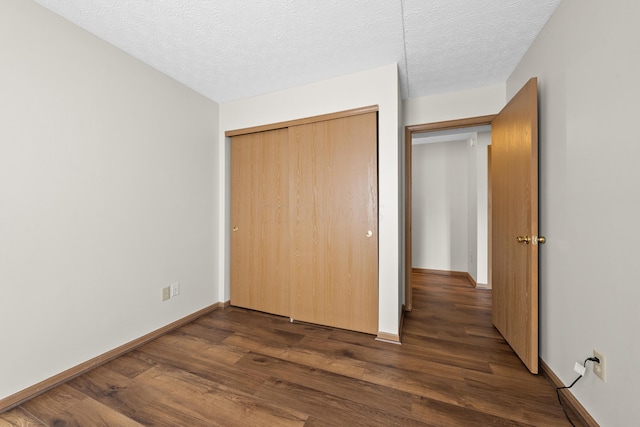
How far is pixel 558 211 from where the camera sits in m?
1.49

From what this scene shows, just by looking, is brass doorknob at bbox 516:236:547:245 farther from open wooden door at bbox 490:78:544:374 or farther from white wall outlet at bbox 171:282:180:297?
white wall outlet at bbox 171:282:180:297

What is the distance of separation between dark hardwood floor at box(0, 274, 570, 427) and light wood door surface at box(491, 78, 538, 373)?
0.23m

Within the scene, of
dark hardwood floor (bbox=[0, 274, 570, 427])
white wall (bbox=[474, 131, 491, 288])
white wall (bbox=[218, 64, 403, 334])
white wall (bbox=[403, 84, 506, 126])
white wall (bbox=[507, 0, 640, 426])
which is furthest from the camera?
white wall (bbox=[474, 131, 491, 288])

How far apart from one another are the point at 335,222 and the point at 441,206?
9.38 feet

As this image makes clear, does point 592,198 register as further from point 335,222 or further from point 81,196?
point 81,196

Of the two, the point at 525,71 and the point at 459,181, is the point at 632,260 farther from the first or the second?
the point at 459,181

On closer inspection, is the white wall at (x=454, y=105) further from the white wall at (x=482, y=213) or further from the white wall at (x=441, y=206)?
the white wall at (x=441, y=206)

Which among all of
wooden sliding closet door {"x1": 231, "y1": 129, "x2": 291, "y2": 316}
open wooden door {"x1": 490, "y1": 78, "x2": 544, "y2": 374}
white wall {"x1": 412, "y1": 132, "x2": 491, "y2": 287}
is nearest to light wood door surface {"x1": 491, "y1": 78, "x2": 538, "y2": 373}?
open wooden door {"x1": 490, "y1": 78, "x2": 544, "y2": 374}

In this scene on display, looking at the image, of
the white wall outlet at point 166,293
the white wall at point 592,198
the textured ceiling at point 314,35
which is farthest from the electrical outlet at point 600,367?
the white wall outlet at point 166,293

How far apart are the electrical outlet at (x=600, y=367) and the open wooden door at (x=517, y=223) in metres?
0.39

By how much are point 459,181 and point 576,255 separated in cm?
316

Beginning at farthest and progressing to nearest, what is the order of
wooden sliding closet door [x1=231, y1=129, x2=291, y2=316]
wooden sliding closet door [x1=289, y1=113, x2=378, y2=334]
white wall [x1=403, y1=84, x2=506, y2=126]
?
wooden sliding closet door [x1=231, y1=129, x2=291, y2=316]
white wall [x1=403, y1=84, x2=506, y2=126]
wooden sliding closet door [x1=289, y1=113, x2=378, y2=334]

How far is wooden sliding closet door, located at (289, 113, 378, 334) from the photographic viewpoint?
7.07 feet

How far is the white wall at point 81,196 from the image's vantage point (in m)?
1.40
